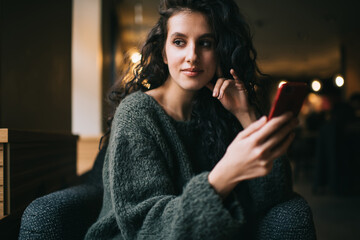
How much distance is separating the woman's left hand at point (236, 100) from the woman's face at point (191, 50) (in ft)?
0.25

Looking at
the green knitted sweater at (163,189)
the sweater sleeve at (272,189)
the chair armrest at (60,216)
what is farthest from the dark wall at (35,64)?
the sweater sleeve at (272,189)

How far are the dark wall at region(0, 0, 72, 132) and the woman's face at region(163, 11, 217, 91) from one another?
0.69 meters

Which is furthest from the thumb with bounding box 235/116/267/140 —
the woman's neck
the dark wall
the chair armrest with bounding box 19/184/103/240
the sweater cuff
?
the dark wall

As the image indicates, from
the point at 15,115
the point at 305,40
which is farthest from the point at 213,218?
the point at 305,40

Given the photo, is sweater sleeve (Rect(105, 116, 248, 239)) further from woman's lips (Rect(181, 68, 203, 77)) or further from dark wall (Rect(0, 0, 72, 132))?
dark wall (Rect(0, 0, 72, 132))

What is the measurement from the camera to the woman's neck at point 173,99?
1.29 metres

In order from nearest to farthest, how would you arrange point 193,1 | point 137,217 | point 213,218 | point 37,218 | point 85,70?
point 213,218, point 137,217, point 37,218, point 193,1, point 85,70

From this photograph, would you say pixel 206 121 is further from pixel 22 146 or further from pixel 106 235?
pixel 22 146

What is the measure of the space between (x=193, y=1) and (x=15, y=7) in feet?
2.55

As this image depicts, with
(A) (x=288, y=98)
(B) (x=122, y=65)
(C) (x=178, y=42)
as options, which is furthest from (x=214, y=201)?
(B) (x=122, y=65)

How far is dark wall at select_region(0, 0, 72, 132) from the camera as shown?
1.33 m

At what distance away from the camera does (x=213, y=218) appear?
0.78 meters

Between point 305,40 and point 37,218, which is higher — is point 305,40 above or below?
above

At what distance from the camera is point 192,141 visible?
4.25ft
